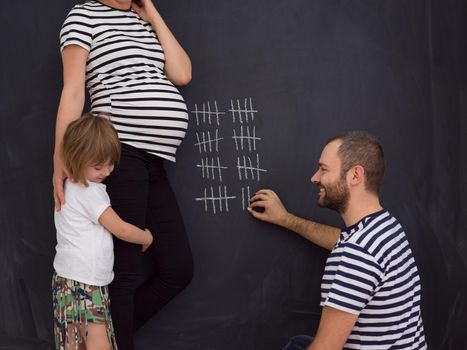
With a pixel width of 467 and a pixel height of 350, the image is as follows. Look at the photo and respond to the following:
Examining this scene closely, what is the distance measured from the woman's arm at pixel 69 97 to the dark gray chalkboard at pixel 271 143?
37 centimetres

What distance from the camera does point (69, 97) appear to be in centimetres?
195

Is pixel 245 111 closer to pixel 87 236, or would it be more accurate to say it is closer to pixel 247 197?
pixel 247 197

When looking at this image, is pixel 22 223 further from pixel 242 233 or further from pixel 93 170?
pixel 242 233

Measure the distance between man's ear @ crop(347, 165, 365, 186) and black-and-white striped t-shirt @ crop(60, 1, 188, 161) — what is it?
592 mm

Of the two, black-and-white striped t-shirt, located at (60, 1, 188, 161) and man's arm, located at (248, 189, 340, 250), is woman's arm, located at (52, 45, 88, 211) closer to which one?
black-and-white striped t-shirt, located at (60, 1, 188, 161)

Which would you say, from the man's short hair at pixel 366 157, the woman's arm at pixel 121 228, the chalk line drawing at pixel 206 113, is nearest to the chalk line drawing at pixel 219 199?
the chalk line drawing at pixel 206 113

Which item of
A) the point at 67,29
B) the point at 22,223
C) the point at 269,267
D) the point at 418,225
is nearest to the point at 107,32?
the point at 67,29

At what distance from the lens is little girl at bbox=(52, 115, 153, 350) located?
1.86 m

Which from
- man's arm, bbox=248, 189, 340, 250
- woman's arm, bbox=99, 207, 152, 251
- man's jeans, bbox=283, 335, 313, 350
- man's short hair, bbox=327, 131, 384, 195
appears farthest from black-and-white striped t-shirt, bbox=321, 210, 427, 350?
woman's arm, bbox=99, 207, 152, 251

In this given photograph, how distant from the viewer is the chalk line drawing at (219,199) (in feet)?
7.75

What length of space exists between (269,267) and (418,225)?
1.99ft

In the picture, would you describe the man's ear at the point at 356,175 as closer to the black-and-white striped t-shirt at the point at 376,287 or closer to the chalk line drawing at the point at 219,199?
the black-and-white striped t-shirt at the point at 376,287

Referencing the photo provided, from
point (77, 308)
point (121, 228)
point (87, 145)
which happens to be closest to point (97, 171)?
point (87, 145)

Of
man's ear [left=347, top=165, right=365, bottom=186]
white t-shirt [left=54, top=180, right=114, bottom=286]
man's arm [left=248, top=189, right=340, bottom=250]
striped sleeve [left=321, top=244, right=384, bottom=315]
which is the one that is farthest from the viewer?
man's arm [left=248, top=189, right=340, bottom=250]
